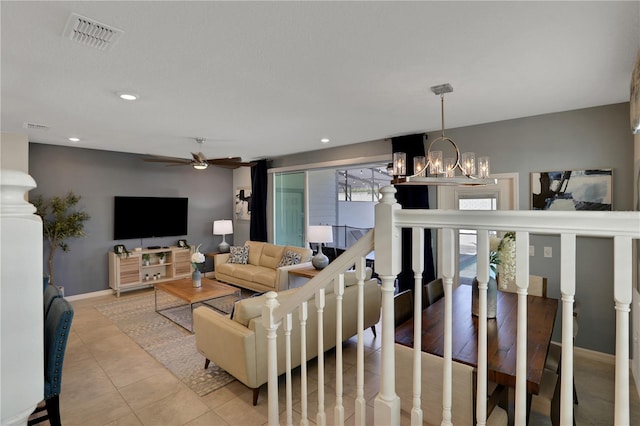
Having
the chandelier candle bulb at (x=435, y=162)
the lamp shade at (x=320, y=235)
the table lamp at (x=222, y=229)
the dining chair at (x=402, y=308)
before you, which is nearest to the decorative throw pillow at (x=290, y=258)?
the lamp shade at (x=320, y=235)

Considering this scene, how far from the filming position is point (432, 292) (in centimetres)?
293

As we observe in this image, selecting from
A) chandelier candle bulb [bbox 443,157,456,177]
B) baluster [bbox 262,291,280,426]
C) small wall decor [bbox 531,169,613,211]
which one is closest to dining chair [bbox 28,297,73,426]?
baluster [bbox 262,291,280,426]

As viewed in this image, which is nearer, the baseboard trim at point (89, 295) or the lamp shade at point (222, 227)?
the baseboard trim at point (89, 295)

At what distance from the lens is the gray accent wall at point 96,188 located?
5.18 metres

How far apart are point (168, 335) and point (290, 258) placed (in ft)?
7.06

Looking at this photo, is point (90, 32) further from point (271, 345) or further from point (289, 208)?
point (289, 208)

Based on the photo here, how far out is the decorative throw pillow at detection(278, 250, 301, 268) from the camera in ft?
17.6

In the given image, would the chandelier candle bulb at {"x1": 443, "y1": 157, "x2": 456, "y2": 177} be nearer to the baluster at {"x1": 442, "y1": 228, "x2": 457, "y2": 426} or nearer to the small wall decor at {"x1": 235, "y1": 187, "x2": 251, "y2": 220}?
the baluster at {"x1": 442, "y1": 228, "x2": 457, "y2": 426}

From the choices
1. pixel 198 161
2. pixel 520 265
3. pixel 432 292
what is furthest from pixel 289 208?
pixel 520 265

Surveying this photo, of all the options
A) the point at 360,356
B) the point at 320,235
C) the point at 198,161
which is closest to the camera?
the point at 360,356

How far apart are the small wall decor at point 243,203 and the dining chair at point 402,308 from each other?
206 inches

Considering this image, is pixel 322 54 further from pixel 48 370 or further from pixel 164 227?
pixel 164 227

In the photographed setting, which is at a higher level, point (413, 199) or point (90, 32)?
point (90, 32)

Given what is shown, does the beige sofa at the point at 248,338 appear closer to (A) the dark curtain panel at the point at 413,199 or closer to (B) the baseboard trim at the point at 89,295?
(A) the dark curtain panel at the point at 413,199
